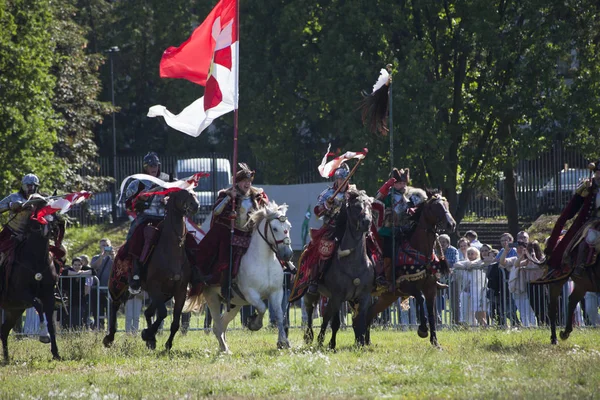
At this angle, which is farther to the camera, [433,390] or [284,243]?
[284,243]

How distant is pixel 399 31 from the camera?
33188 mm

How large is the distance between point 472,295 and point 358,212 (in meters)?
6.11

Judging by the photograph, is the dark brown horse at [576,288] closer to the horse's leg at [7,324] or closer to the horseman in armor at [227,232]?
the horseman in armor at [227,232]

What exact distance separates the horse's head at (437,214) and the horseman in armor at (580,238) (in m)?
1.67

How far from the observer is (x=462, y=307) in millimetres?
21688

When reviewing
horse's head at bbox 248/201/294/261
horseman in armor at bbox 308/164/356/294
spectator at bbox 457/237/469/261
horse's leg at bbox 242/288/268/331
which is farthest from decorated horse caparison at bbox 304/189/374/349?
spectator at bbox 457/237/469/261

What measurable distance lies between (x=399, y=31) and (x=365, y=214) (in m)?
18.0

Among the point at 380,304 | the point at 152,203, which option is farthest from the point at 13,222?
the point at 380,304

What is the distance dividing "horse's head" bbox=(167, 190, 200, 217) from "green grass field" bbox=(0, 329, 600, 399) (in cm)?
209

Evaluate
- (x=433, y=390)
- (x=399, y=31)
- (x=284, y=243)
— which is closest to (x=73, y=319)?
(x=284, y=243)

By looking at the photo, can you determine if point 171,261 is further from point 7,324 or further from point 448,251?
point 448,251

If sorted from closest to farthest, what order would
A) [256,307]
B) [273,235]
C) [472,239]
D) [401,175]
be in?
[256,307]
[273,235]
[401,175]
[472,239]

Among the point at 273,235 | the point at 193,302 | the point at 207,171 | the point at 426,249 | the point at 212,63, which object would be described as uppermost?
the point at 212,63

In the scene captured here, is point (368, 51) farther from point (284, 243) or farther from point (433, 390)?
point (433, 390)
